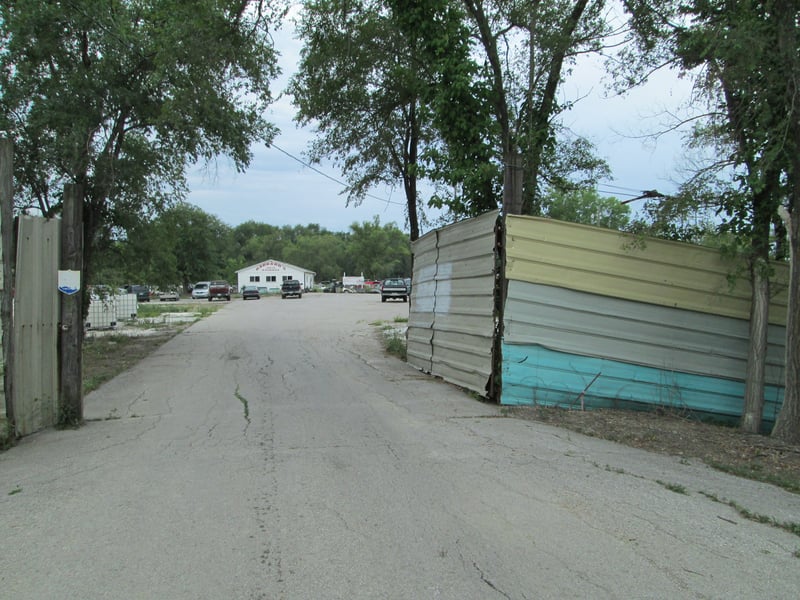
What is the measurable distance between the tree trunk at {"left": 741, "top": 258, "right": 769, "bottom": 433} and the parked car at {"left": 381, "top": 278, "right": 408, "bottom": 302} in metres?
36.1

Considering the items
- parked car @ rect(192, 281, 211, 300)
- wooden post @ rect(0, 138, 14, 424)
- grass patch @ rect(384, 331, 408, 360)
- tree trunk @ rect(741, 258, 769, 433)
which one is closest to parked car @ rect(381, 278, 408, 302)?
parked car @ rect(192, 281, 211, 300)

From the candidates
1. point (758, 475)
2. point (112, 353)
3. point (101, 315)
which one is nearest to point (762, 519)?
point (758, 475)

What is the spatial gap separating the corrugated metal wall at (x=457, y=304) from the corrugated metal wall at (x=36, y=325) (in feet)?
19.2

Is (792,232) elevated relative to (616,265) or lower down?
elevated

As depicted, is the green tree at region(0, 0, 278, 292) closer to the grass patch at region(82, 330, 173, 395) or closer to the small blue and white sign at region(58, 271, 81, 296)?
the grass patch at region(82, 330, 173, 395)

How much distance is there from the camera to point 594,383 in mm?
8844

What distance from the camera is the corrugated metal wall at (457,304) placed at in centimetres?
929

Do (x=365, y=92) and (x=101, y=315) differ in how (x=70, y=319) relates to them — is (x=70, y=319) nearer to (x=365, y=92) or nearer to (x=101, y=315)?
(x=365, y=92)

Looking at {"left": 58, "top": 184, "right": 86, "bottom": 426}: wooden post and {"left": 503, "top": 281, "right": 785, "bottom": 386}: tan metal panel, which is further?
{"left": 503, "top": 281, "right": 785, "bottom": 386}: tan metal panel

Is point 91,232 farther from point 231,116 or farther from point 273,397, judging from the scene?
point 273,397

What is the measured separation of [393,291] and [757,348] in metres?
36.8

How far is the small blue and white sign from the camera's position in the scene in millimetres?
7172

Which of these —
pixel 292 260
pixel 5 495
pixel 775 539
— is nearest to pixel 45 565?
pixel 5 495

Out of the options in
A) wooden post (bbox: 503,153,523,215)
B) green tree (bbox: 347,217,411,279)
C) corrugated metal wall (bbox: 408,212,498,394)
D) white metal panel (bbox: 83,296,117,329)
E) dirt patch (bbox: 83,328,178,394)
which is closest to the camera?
corrugated metal wall (bbox: 408,212,498,394)
